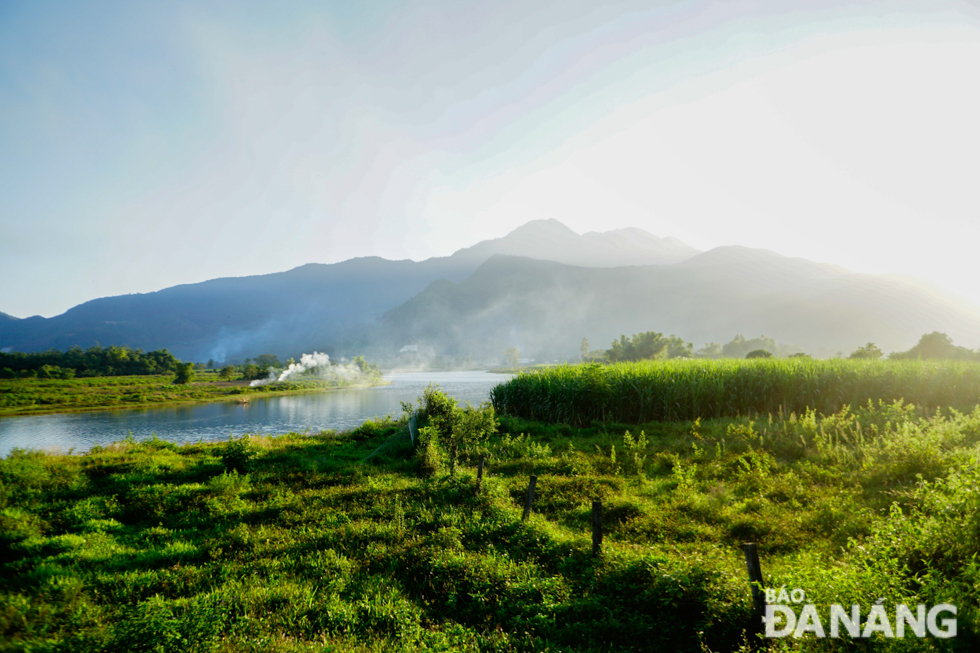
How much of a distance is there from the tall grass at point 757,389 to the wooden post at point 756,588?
1599cm

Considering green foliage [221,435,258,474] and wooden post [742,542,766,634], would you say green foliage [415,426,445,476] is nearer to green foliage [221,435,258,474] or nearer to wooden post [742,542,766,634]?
green foliage [221,435,258,474]

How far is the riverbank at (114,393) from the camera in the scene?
59.5 m

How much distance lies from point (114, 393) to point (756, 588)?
9862 cm

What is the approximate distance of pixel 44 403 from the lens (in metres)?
60.4

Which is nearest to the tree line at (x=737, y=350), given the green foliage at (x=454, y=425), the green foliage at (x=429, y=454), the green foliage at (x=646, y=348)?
the green foliage at (x=646, y=348)

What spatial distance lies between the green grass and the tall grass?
5673 millimetres

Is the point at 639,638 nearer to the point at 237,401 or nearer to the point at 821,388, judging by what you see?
the point at 821,388

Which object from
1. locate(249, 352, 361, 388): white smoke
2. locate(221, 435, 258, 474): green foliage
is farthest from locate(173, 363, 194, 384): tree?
locate(221, 435, 258, 474): green foliage

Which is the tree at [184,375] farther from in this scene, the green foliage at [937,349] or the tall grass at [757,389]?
the green foliage at [937,349]

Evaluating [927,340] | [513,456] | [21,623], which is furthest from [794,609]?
[927,340]

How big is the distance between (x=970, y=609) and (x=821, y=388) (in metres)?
21.2

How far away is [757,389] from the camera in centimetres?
2117

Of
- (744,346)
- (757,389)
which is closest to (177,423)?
(757,389)

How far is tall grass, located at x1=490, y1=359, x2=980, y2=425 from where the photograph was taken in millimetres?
19844
